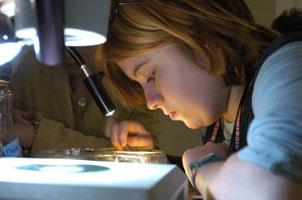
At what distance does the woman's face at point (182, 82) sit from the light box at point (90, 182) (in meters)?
0.30

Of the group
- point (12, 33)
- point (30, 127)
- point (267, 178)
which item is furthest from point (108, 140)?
point (267, 178)

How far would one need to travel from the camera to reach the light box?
0.47 metres

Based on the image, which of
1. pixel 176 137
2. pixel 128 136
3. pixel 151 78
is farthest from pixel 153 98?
pixel 176 137

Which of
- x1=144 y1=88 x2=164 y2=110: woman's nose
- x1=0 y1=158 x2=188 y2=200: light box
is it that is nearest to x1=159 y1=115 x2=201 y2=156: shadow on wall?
x1=144 y1=88 x2=164 y2=110: woman's nose

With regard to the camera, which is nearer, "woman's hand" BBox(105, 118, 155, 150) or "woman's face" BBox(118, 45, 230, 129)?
"woman's face" BBox(118, 45, 230, 129)

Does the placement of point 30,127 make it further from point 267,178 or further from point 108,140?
point 267,178

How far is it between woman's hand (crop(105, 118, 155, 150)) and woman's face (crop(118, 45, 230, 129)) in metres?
0.16

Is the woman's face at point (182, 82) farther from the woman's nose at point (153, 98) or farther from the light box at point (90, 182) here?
the light box at point (90, 182)

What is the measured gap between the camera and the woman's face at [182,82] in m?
0.91

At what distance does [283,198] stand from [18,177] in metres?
0.28

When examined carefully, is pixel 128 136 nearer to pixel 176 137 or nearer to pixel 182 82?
pixel 182 82

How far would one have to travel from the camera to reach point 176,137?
181cm

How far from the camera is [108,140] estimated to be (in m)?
1.17

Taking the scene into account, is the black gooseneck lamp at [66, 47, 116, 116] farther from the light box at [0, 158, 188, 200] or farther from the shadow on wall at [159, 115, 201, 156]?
the shadow on wall at [159, 115, 201, 156]
